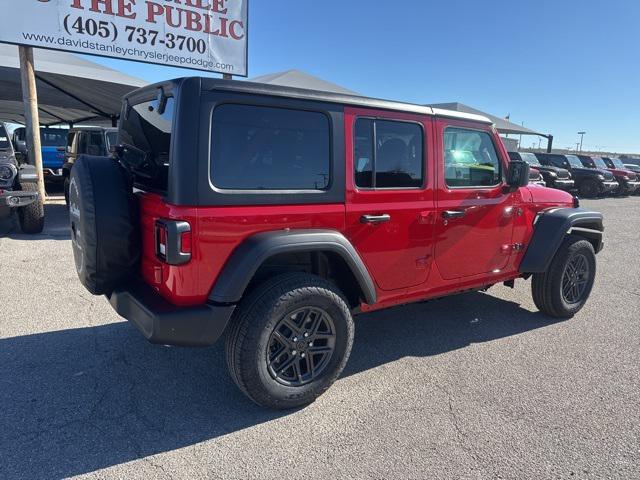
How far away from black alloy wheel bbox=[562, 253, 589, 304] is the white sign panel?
8.78m

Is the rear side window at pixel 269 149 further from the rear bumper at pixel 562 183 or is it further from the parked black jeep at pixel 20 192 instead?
the rear bumper at pixel 562 183

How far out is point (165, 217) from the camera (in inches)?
95.8

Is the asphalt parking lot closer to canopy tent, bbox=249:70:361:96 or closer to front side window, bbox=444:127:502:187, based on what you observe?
front side window, bbox=444:127:502:187

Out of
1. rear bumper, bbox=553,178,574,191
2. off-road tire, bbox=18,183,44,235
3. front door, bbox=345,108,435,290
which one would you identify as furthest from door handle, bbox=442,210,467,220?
rear bumper, bbox=553,178,574,191

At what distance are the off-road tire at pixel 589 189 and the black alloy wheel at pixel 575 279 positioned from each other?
671 inches

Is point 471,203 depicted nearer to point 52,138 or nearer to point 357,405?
point 357,405

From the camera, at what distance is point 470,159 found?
12.1 feet

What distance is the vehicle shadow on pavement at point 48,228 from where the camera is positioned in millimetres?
7398

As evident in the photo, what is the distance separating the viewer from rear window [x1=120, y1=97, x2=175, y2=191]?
267 centimetres

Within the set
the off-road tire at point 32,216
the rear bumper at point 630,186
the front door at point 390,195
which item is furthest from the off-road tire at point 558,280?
the rear bumper at point 630,186

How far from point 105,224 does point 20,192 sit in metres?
5.53

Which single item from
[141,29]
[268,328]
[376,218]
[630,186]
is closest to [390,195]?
[376,218]

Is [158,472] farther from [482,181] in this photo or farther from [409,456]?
[482,181]

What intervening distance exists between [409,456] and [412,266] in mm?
1333
